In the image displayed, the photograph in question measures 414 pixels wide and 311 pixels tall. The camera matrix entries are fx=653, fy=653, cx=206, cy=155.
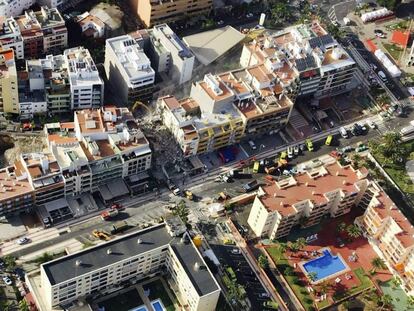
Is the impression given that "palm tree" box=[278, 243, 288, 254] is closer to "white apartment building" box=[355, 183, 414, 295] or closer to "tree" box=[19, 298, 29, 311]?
"white apartment building" box=[355, 183, 414, 295]

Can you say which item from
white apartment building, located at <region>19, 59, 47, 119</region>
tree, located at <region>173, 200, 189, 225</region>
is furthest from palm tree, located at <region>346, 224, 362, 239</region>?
white apartment building, located at <region>19, 59, 47, 119</region>

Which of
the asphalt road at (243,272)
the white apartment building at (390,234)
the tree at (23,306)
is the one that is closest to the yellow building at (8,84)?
the tree at (23,306)

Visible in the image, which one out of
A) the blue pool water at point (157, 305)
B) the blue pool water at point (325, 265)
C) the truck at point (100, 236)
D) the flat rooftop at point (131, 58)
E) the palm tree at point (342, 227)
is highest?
the flat rooftop at point (131, 58)

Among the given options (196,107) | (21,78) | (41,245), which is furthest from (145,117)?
(41,245)

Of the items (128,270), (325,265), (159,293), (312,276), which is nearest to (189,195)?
(159,293)

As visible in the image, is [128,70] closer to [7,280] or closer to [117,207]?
[117,207]

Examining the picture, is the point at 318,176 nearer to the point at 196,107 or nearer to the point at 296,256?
the point at 296,256

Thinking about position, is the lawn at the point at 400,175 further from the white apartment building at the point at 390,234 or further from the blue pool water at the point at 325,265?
the blue pool water at the point at 325,265
